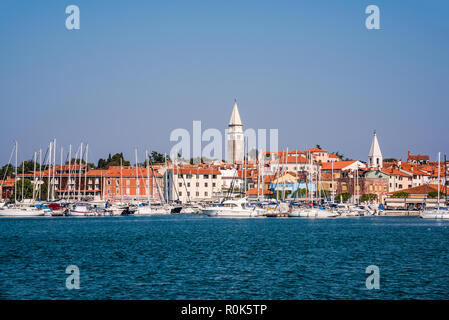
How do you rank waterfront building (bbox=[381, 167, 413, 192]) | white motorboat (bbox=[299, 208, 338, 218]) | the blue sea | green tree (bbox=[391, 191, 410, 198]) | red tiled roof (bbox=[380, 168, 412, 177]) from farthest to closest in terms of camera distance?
red tiled roof (bbox=[380, 168, 412, 177]) → waterfront building (bbox=[381, 167, 413, 192]) → green tree (bbox=[391, 191, 410, 198]) → white motorboat (bbox=[299, 208, 338, 218]) → the blue sea

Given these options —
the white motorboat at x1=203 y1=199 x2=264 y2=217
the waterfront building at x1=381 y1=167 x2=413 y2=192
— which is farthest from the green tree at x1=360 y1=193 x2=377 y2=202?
the white motorboat at x1=203 y1=199 x2=264 y2=217

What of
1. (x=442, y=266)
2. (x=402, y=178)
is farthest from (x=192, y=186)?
(x=442, y=266)

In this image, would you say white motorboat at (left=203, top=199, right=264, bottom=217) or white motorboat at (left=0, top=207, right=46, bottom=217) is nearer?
white motorboat at (left=203, top=199, right=264, bottom=217)

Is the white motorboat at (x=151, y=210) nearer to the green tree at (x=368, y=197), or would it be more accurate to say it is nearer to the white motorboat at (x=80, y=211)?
the white motorboat at (x=80, y=211)

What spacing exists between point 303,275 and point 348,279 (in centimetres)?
179

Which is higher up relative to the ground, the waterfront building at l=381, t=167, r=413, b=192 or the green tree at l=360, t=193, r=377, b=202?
the waterfront building at l=381, t=167, r=413, b=192

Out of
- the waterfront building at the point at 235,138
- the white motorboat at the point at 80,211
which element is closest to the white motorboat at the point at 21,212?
the white motorboat at the point at 80,211

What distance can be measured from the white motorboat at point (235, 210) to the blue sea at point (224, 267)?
3431 cm

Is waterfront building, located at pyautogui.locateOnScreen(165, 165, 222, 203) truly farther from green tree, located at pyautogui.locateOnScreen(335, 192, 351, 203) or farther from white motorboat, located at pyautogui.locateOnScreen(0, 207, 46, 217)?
white motorboat, located at pyautogui.locateOnScreen(0, 207, 46, 217)

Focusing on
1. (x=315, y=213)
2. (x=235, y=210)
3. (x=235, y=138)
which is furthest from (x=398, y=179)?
(x=235, y=138)

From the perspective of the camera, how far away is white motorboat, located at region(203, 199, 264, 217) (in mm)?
78562

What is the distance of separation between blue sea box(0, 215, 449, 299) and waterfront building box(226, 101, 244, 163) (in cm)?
13379

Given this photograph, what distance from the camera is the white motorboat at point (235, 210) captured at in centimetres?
7856

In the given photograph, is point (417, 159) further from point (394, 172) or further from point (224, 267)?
point (224, 267)
